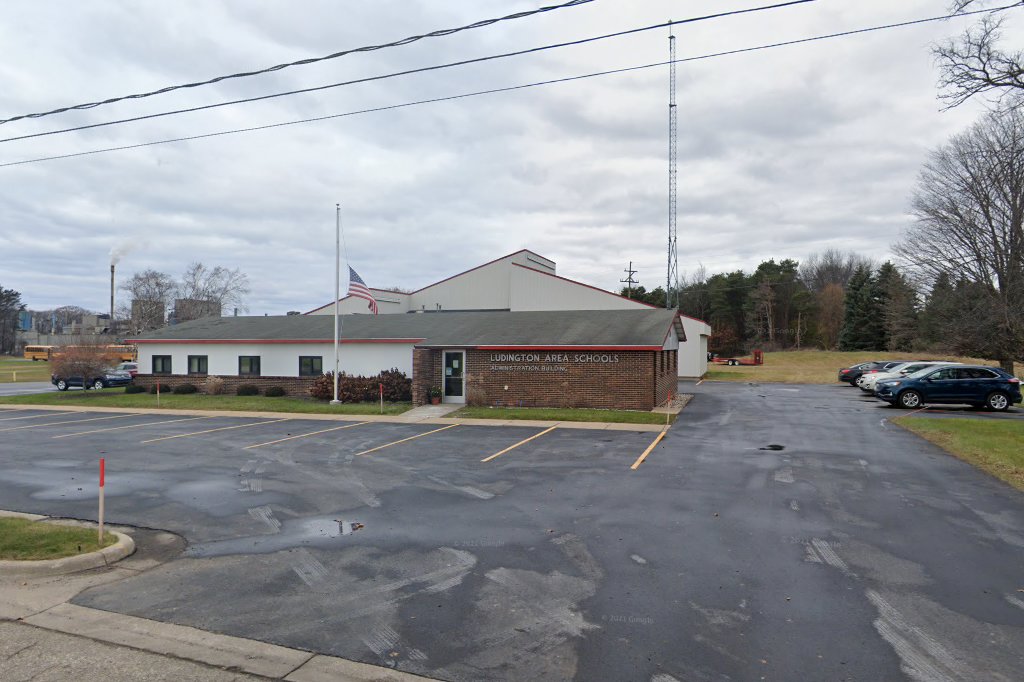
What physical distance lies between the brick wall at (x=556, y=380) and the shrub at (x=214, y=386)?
38.4 feet

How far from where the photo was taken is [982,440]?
15.2 metres

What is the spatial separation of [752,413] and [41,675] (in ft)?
71.3

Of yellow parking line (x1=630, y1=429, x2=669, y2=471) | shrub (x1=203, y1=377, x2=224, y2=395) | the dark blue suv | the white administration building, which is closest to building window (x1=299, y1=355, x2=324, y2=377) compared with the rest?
shrub (x1=203, y1=377, x2=224, y2=395)

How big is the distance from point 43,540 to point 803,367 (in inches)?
2358

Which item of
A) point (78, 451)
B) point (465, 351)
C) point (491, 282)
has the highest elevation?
point (491, 282)

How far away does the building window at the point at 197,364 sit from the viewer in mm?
31922

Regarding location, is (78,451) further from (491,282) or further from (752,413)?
(491,282)

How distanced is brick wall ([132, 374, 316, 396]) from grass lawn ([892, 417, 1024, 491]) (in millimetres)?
24395

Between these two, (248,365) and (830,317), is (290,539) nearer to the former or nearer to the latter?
(248,365)

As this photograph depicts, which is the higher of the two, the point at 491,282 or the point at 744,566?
the point at 491,282

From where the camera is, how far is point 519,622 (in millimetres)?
5551

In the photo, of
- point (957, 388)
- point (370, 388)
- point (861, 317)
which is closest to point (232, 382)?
point (370, 388)

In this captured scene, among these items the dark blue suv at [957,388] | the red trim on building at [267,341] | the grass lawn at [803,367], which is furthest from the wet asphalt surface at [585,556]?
the grass lawn at [803,367]

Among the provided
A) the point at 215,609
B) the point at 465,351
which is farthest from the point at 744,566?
the point at 465,351
